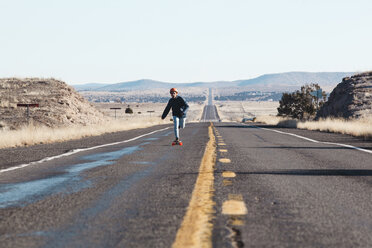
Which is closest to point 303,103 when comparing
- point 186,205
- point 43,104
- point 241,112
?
point 43,104

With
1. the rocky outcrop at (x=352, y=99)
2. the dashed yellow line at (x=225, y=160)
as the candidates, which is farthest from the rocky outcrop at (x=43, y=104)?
the dashed yellow line at (x=225, y=160)

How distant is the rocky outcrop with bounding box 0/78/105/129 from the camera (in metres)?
30.1

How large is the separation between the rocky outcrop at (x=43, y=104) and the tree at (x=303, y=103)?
60.3ft

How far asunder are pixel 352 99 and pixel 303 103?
9.34 metres

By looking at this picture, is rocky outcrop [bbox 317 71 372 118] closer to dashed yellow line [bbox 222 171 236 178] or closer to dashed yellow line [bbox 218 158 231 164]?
dashed yellow line [bbox 218 158 231 164]

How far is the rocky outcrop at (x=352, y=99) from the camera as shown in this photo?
32.9m

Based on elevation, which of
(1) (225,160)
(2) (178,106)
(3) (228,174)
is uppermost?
(2) (178,106)

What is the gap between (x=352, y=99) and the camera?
112ft

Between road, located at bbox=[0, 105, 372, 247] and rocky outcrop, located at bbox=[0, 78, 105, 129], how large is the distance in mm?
21167

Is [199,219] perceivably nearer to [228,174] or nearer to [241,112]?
[228,174]

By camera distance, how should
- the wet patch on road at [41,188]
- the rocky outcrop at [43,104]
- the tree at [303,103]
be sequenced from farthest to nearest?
the tree at [303,103] → the rocky outcrop at [43,104] → the wet patch on road at [41,188]

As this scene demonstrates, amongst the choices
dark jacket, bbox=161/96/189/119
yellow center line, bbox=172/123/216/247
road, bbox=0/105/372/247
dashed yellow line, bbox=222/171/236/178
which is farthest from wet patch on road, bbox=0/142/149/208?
dark jacket, bbox=161/96/189/119

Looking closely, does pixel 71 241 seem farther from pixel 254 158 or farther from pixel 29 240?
pixel 254 158

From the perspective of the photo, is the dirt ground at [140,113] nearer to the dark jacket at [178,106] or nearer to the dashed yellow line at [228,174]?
the dark jacket at [178,106]
